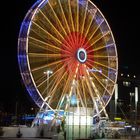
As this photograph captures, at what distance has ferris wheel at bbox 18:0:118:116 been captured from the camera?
43.3 metres

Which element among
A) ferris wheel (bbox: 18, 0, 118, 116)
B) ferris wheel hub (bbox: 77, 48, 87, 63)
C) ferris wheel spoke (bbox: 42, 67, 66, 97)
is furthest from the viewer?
ferris wheel hub (bbox: 77, 48, 87, 63)

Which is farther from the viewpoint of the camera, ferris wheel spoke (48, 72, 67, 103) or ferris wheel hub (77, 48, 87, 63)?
ferris wheel hub (77, 48, 87, 63)

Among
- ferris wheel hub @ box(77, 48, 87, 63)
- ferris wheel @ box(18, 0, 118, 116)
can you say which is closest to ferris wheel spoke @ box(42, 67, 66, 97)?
ferris wheel @ box(18, 0, 118, 116)

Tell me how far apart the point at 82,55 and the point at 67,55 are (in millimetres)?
1949

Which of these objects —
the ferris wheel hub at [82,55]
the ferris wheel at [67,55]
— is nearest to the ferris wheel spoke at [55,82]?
the ferris wheel at [67,55]

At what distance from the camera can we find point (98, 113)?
51375 millimetres

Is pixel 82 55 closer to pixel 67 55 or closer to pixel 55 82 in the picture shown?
pixel 67 55

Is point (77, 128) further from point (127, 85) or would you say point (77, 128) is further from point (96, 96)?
point (127, 85)

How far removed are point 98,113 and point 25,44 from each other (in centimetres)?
1450

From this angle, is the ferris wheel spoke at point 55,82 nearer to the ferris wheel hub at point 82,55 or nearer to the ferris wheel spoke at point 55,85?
the ferris wheel spoke at point 55,85

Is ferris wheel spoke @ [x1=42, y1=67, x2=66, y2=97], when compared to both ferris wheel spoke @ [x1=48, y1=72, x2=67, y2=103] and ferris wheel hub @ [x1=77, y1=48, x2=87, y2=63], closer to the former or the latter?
ferris wheel spoke @ [x1=48, y1=72, x2=67, y2=103]

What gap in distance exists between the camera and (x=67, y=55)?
1797 inches


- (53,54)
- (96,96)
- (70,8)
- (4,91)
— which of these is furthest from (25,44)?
(4,91)

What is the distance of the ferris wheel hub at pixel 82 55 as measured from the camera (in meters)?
46.2
